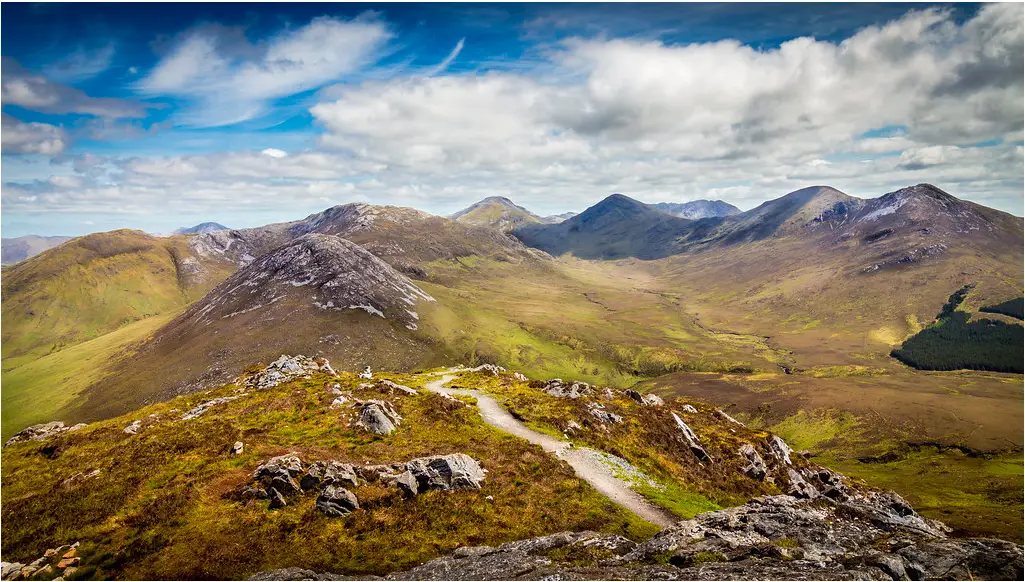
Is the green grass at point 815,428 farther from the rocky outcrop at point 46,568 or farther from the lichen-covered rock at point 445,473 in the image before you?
the rocky outcrop at point 46,568

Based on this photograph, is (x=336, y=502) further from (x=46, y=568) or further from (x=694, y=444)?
(x=694, y=444)

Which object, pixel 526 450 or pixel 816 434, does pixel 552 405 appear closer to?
pixel 526 450

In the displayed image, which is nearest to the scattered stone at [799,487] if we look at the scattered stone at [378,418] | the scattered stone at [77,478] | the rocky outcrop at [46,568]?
the scattered stone at [378,418]

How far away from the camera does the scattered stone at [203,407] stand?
163 feet

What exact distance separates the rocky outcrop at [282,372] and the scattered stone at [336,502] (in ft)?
131

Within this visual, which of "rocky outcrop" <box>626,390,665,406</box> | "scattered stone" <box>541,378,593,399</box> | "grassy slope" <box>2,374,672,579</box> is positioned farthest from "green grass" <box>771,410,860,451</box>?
"grassy slope" <box>2,374,672,579</box>

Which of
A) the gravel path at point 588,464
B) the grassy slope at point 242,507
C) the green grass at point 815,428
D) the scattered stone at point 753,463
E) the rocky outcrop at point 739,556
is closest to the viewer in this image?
the rocky outcrop at point 739,556

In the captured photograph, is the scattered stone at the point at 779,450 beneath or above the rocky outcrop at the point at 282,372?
beneath

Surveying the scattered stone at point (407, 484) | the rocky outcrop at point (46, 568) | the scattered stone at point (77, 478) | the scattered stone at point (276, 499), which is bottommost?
the scattered stone at point (407, 484)

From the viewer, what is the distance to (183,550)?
25000 millimetres

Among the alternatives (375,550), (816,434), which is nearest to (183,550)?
(375,550)

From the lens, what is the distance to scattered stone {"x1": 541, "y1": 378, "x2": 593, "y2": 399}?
70.6 metres

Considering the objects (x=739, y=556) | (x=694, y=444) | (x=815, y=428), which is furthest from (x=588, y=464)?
(x=815, y=428)

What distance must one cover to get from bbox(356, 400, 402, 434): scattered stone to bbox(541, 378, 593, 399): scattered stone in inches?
1114
